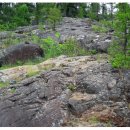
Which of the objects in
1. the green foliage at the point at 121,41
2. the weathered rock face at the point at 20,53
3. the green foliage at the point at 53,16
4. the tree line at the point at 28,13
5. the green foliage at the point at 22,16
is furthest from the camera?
the tree line at the point at 28,13

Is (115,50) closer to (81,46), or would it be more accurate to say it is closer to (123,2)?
(123,2)

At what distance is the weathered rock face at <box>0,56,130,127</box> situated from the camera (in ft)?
52.6

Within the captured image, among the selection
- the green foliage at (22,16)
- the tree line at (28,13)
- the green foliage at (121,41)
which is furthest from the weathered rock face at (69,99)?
the green foliage at (22,16)

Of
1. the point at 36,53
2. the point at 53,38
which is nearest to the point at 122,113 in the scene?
the point at 36,53

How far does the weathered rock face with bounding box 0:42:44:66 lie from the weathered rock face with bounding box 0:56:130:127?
280 inches

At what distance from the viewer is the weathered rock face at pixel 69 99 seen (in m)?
16.0

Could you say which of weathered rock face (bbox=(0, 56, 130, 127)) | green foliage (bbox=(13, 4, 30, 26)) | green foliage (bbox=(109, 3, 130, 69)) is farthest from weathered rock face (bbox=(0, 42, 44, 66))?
green foliage (bbox=(13, 4, 30, 26))

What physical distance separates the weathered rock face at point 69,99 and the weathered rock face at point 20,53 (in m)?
7.11

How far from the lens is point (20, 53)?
26.9 meters

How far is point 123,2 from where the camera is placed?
19.0m

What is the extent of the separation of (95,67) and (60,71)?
158 centimetres

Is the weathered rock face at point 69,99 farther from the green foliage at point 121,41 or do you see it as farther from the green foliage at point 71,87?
the green foliage at point 121,41

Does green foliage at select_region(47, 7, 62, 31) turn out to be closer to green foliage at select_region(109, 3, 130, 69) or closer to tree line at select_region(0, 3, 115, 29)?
tree line at select_region(0, 3, 115, 29)

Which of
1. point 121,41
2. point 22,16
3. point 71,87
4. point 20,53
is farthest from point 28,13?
point 71,87
